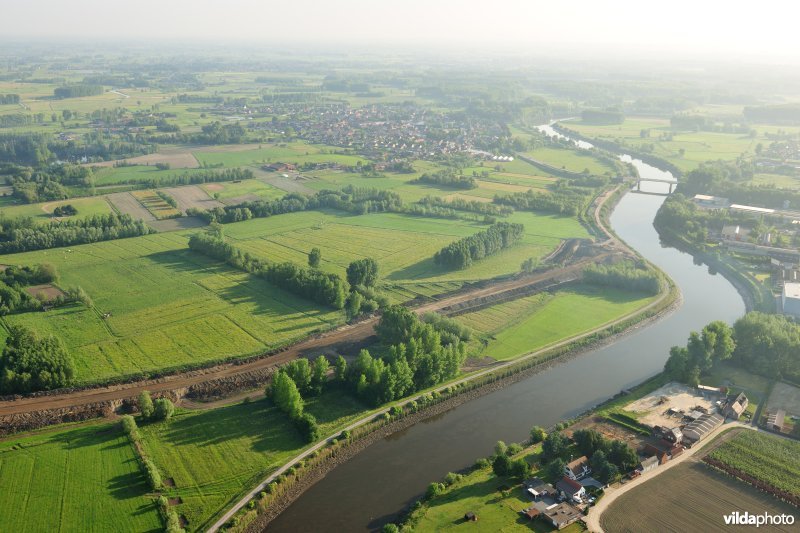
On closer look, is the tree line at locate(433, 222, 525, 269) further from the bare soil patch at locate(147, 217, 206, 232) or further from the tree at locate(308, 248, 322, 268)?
the bare soil patch at locate(147, 217, 206, 232)

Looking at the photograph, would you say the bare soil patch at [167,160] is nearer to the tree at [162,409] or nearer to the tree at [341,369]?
the tree at [341,369]

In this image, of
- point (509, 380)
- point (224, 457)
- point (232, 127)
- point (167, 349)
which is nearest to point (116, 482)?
point (224, 457)

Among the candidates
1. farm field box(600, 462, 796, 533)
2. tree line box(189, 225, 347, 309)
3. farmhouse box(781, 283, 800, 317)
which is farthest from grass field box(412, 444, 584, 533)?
farmhouse box(781, 283, 800, 317)

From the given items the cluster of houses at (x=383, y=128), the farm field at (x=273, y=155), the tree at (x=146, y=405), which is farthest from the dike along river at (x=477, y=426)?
the cluster of houses at (x=383, y=128)

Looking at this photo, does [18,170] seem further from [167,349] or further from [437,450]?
[437,450]

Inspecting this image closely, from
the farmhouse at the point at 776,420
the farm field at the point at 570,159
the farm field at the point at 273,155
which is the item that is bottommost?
the farmhouse at the point at 776,420

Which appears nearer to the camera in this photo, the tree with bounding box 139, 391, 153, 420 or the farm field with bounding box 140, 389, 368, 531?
the farm field with bounding box 140, 389, 368, 531
